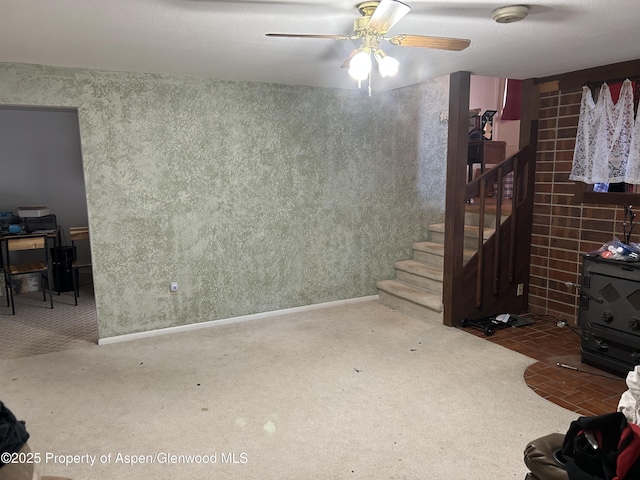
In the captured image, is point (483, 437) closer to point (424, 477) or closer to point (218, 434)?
point (424, 477)

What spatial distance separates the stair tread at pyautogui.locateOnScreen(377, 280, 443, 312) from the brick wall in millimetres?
1070

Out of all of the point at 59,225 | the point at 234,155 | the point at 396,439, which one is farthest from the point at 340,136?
the point at 59,225

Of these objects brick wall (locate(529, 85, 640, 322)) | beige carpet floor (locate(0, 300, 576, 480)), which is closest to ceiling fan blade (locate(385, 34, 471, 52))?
beige carpet floor (locate(0, 300, 576, 480))

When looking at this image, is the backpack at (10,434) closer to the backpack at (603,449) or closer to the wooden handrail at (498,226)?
the backpack at (603,449)

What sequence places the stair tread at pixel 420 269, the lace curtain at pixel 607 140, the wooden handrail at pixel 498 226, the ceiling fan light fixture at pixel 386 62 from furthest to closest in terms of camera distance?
1. the stair tread at pixel 420 269
2. the wooden handrail at pixel 498 226
3. the lace curtain at pixel 607 140
4. the ceiling fan light fixture at pixel 386 62

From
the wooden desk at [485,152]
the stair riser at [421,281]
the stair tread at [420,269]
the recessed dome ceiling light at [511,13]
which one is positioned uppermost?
the recessed dome ceiling light at [511,13]

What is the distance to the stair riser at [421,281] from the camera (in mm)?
4492

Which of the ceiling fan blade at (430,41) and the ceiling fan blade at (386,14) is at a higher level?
the ceiling fan blade at (386,14)

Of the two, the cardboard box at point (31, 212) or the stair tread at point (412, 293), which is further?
the cardboard box at point (31, 212)

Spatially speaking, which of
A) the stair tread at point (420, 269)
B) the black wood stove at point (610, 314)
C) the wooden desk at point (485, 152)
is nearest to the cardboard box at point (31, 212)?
the stair tread at point (420, 269)

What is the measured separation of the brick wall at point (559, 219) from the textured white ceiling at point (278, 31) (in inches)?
18.7

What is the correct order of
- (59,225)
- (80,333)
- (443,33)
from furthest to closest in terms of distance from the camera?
(59,225), (80,333), (443,33)

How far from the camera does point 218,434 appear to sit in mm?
2494

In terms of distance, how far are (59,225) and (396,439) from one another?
214 inches
